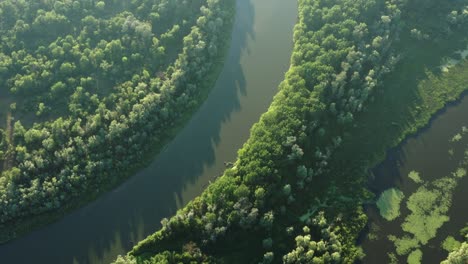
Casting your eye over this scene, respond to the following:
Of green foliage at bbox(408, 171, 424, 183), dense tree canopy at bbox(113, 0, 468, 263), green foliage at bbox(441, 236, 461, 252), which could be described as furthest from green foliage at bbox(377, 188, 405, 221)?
green foliage at bbox(441, 236, 461, 252)

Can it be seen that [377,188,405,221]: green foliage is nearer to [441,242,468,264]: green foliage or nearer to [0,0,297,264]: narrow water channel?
[441,242,468,264]: green foliage

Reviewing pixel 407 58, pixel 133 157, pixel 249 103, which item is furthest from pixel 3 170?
pixel 407 58

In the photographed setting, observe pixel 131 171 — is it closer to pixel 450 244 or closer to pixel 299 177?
pixel 299 177

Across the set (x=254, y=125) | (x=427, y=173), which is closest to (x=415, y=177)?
(x=427, y=173)

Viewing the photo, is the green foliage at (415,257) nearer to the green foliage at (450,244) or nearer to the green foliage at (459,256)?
the green foliage at (459,256)

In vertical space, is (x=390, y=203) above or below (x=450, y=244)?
above

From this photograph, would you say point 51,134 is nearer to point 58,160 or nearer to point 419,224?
point 58,160
